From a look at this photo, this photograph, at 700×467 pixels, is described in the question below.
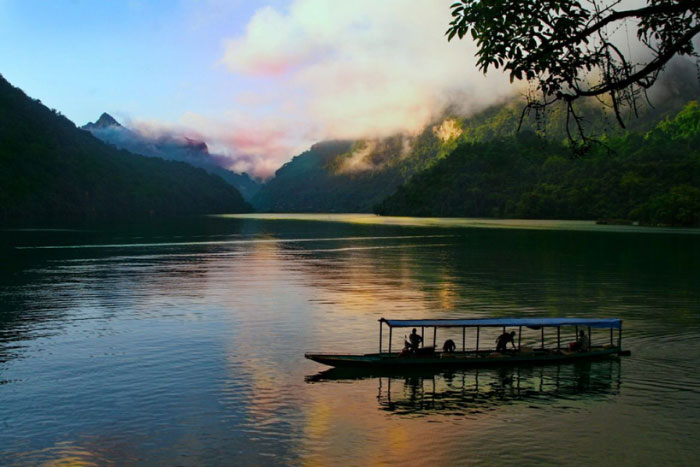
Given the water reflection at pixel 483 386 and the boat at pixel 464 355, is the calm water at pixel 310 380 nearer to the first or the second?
the water reflection at pixel 483 386

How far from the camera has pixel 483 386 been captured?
32.3 metres

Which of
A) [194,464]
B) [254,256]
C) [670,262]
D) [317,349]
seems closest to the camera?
[194,464]

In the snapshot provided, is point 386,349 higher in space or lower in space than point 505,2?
lower

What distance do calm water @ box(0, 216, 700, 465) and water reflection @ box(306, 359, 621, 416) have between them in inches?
5.9

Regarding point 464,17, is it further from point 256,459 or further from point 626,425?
point 626,425

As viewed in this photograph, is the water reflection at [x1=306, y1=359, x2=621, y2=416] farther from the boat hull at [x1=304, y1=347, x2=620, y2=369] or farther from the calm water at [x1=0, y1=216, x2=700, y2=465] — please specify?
the boat hull at [x1=304, y1=347, x2=620, y2=369]

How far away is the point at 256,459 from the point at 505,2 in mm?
16926

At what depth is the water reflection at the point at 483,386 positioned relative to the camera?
2947cm

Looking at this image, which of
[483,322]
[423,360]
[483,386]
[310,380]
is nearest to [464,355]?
[423,360]

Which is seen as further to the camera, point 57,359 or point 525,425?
point 57,359

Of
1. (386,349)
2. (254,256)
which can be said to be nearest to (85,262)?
(254,256)

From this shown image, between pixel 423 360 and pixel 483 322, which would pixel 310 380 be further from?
pixel 483 322

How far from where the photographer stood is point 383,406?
29.2 metres

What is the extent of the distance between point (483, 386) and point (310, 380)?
8648 mm
